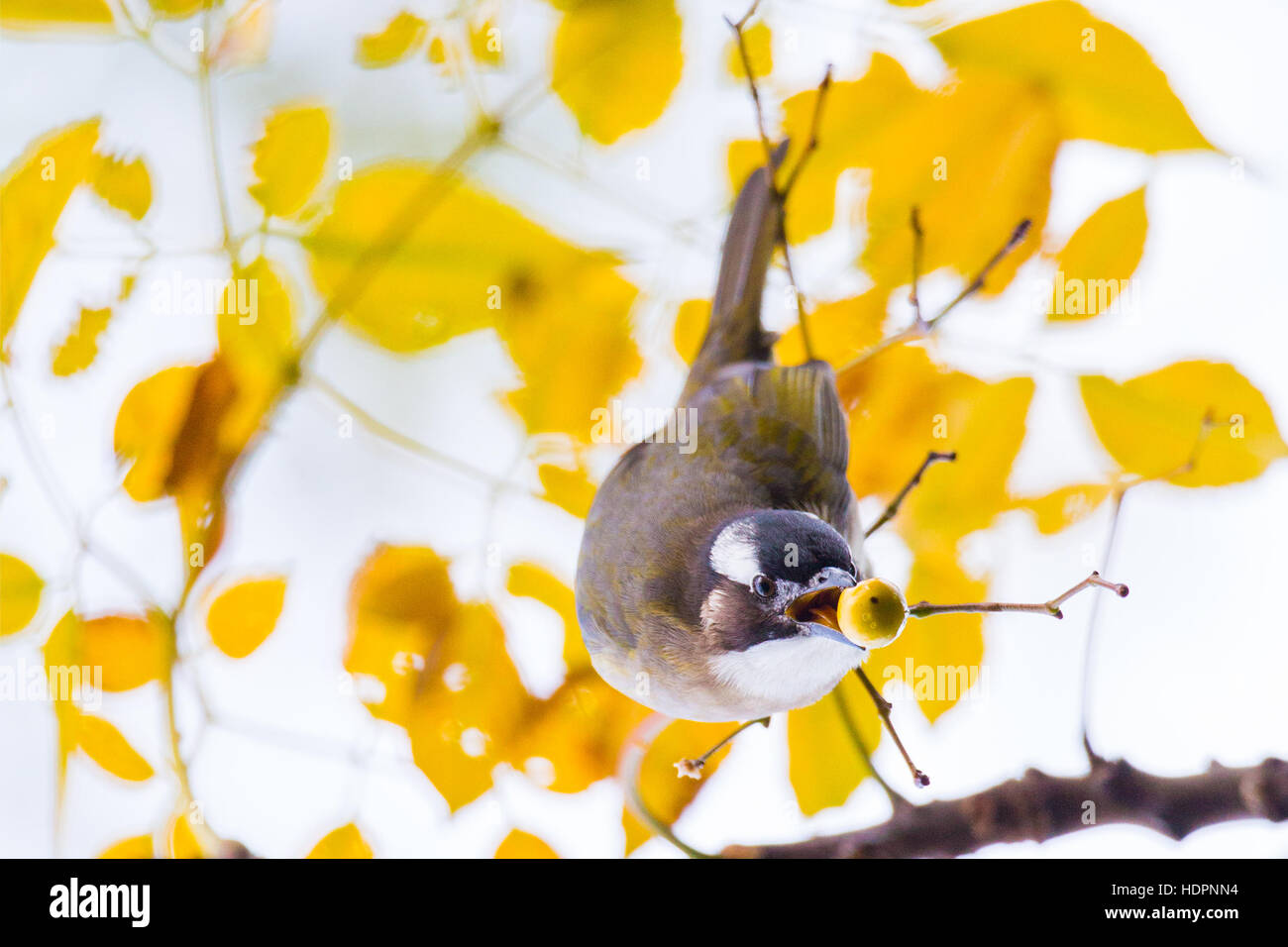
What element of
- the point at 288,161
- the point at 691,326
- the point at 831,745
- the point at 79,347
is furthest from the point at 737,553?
the point at 79,347

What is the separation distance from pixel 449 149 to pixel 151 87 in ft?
1.70

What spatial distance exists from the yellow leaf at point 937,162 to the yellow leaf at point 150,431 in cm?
99

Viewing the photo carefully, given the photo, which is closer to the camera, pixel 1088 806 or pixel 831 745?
pixel 1088 806

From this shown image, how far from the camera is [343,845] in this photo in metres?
1.24

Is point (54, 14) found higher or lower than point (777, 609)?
higher

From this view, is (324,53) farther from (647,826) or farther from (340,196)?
(647,826)

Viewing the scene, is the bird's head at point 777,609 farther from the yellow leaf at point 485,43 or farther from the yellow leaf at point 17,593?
the yellow leaf at point 17,593

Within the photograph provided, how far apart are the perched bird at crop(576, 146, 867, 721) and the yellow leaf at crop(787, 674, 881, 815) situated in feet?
0.52

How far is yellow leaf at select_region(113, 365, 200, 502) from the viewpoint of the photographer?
124 centimetres

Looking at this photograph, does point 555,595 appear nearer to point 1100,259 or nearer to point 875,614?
point 875,614

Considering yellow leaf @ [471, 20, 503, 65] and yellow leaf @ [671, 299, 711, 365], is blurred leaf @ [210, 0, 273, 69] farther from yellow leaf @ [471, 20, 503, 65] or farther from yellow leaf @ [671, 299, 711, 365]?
yellow leaf @ [671, 299, 711, 365]

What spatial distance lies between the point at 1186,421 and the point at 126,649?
1589 millimetres

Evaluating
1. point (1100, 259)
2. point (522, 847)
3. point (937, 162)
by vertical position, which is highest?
point (937, 162)

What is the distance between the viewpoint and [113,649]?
127 cm
